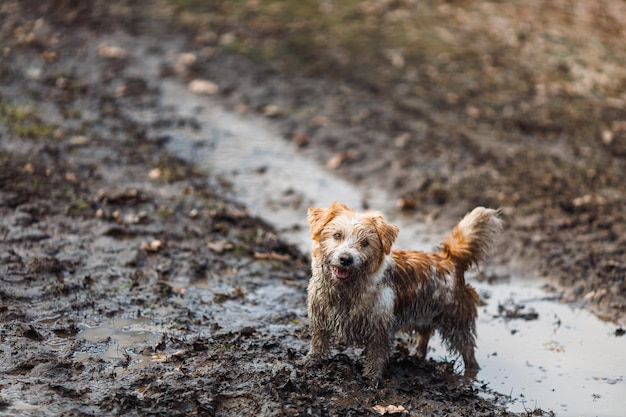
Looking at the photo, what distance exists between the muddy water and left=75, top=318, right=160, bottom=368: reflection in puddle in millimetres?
3119

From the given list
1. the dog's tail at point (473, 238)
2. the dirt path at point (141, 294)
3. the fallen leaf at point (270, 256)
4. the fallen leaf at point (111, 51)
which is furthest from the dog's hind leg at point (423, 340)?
the fallen leaf at point (111, 51)

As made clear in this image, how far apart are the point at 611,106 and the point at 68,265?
10.9 m

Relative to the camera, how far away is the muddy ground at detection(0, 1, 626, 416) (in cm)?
706

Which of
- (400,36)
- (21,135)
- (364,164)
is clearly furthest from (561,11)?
(21,135)

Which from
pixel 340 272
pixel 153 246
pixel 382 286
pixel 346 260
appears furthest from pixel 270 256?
pixel 346 260

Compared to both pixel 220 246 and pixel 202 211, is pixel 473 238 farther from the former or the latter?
pixel 202 211

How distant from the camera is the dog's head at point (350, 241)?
266 inches

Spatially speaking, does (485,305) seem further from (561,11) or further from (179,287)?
(561,11)

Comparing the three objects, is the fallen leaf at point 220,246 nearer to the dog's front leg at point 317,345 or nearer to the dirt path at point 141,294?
the dirt path at point 141,294

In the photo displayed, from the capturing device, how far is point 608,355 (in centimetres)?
842

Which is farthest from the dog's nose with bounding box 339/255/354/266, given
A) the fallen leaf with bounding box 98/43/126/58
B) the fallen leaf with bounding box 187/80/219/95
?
the fallen leaf with bounding box 98/43/126/58

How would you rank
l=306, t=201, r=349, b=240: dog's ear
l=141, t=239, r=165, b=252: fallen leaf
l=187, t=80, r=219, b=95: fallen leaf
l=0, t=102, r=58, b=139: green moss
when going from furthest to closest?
1. l=187, t=80, r=219, b=95: fallen leaf
2. l=0, t=102, r=58, b=139: green moss
3. l=141, t=239, r=165, b=252: fallen leaf
4. l=306, t=201, r=349, b=240: dog's ear

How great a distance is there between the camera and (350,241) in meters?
6.81

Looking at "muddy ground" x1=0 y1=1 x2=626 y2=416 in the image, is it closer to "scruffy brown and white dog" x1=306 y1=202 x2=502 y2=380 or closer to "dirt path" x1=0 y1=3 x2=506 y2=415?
"dirt path" x1=0 y1=3 x2=506 y2=415
